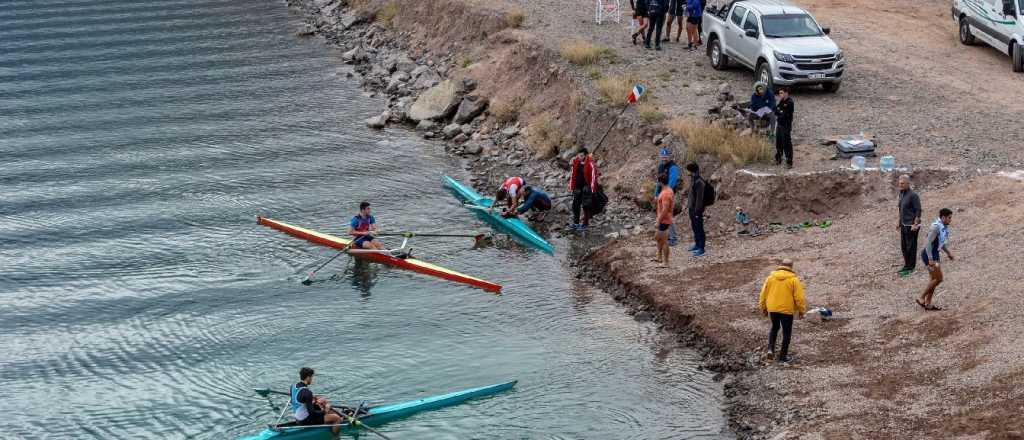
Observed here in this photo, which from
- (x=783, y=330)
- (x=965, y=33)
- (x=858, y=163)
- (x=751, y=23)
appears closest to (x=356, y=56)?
(x=751, y=23)

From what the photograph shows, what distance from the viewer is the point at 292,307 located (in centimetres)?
2284

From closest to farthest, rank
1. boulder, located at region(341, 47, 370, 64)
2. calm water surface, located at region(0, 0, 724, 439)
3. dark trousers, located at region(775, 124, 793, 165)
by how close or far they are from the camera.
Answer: calm water surface, located at region(0, 0, 724, 439)
dark trousers, located at region(775, 124, 793, 165)
boulder, located at region(341, 47, 370, 64)

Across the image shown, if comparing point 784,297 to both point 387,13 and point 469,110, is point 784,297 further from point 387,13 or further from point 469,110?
point 387,13

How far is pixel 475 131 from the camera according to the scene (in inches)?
1302

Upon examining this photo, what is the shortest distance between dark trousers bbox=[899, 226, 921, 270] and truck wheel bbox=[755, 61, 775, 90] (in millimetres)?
9502

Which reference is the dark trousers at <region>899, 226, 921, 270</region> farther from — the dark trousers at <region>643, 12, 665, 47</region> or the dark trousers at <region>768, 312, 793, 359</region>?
the dark trousers at <region>643, 12, 665, 47</region>

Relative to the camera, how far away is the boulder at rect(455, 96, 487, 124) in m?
→ 33.8

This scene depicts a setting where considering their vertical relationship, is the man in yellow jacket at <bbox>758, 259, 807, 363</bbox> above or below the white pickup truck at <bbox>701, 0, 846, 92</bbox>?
below

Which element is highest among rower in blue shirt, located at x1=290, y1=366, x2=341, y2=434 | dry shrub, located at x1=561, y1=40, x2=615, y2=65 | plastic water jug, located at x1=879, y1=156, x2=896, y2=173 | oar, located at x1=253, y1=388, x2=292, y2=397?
dry shrub, located at x1=561, y1=40, x2=615, y2=65

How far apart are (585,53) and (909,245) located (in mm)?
14000

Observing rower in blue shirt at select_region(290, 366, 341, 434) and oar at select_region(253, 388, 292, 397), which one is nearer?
rower in blue shirt at select_region(290, 366, 341, 434)

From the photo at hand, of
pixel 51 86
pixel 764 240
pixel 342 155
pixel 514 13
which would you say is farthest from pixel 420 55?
pixel 764 240

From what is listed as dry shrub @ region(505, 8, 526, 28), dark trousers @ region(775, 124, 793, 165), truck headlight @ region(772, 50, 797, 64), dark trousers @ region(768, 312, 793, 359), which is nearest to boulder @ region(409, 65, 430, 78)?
dry shrub @ region(505, 8, 526, 28)

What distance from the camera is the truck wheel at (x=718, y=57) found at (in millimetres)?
32250
